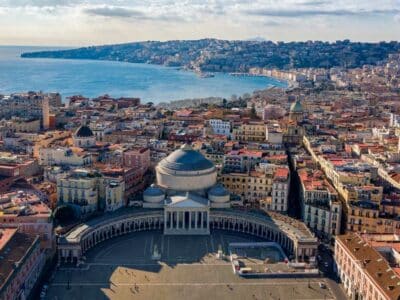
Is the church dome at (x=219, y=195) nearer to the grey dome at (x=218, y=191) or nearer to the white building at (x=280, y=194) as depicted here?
the grey dome at (x=218, y=191)

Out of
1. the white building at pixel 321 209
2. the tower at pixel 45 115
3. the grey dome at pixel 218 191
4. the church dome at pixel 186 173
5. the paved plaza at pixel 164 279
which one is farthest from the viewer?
the tower at pixel 45 115

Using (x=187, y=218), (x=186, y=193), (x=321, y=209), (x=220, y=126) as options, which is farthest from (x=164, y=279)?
(x=220, y=126)

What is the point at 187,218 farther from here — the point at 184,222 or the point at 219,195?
the point at 219,195

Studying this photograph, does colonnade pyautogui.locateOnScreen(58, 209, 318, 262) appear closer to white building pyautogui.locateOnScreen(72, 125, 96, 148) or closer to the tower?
white building pyautogui.locateOnScreen(72, 125, 96, 148)

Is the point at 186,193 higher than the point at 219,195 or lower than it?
higher

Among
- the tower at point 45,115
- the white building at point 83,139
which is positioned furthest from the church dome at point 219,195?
the tower at point 45,115

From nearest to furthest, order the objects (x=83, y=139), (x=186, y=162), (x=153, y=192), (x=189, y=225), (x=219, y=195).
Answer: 1. (x=189, y=225)
2. (x=153, y=192)
3. (x=219, y=195)
4. (x=186, y=162)
5. (x=83, y=139)

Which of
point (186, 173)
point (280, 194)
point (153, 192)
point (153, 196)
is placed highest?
point (186, 173)
